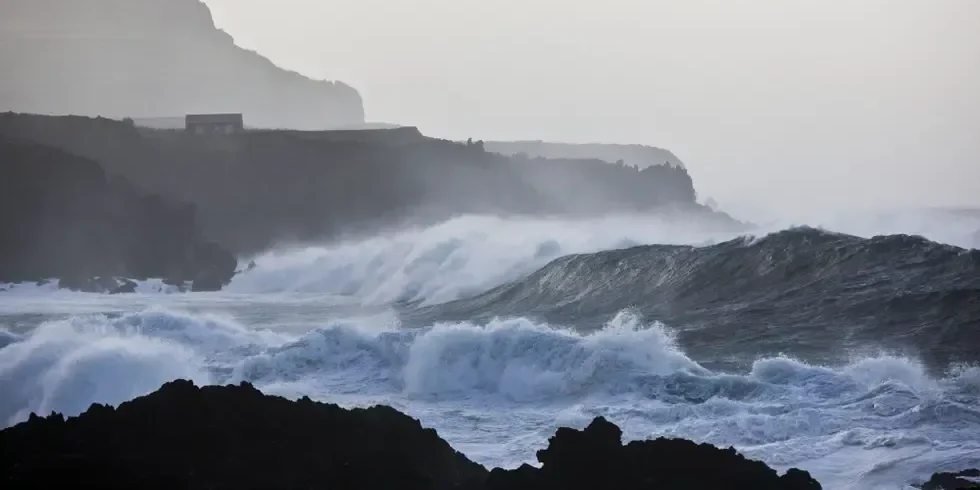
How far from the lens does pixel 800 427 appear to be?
9984 mm

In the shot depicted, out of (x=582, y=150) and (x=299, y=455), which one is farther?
(x=582, y=150)

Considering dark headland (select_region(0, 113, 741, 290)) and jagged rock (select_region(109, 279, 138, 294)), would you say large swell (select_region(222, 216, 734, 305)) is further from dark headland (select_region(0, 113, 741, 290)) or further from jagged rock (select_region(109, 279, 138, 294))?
jagged rock (select_region(109, 279, 138, 294))

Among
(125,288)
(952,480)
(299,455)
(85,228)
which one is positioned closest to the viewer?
(299,455)

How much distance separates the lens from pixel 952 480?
7.99 m

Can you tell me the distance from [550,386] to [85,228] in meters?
27.3

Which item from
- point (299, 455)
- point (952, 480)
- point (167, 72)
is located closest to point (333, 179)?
Result: point (299, 455)

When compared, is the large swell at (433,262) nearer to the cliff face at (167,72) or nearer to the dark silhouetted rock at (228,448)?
the dark silhouetted rock at (228,448)

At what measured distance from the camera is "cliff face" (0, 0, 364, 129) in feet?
268

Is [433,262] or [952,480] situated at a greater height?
[433,262]

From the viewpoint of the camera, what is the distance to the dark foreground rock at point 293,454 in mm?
7156

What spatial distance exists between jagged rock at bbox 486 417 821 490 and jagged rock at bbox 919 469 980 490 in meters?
1.18

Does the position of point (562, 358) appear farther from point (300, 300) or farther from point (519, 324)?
point (300, 300)

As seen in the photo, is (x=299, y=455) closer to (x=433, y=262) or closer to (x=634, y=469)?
(x=634, y=469)

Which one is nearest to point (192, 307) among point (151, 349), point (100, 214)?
point (100, 214)
